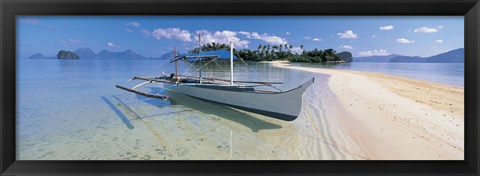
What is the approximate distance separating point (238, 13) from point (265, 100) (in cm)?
187

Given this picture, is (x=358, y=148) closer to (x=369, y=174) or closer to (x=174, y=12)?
(x=369, y=174)

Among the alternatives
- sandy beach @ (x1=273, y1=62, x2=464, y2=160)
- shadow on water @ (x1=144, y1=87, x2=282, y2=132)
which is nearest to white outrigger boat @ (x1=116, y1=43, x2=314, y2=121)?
shadow on water @ (x1=144, y1=87, x2=282, y2=132)

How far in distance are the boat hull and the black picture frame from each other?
114 centimetres

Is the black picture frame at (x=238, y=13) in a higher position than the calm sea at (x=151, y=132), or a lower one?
higher

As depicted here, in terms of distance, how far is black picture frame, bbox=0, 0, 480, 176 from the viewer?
1104 mm

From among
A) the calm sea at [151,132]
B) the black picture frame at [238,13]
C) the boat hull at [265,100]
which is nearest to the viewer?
the black picture frame at [238,13]

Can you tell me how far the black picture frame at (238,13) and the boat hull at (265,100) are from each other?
1140 millimetres

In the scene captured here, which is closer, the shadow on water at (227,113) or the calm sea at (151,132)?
the calm sea at (151,132)

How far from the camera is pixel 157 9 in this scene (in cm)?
113

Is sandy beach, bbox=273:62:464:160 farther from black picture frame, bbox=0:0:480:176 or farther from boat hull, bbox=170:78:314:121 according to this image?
boat hull, bbox=170:78:314:121

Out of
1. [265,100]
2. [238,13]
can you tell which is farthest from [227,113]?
[238,13]

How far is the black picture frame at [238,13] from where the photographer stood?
3.62 ft

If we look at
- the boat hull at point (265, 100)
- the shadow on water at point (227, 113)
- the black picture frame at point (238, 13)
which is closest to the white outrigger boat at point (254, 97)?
the boat hull at point (265, 100)

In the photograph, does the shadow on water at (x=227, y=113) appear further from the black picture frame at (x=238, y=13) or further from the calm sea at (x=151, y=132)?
the black picture frame at (x=238, y=13)
